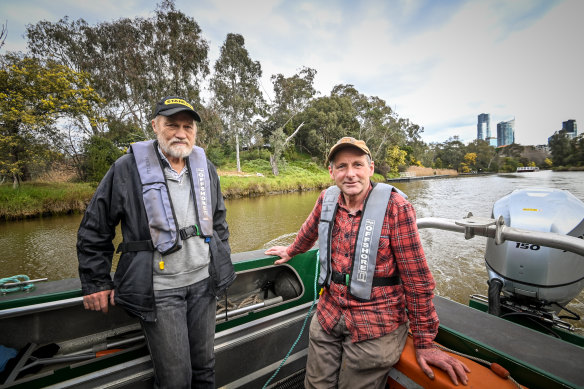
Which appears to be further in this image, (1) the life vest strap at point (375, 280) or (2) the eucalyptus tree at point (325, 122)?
(2) the eucalyptus tree at point (325, 122)

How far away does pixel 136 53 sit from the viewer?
18.2m

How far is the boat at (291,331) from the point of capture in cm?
117

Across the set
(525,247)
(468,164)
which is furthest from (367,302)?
(468,164)

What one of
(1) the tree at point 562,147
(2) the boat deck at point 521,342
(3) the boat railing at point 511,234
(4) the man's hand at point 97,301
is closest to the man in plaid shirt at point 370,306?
(2) the boat deck at point 521,342

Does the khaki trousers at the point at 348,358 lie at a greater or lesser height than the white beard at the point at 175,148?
lesser

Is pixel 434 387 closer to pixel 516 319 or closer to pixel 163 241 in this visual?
pixel 163 241

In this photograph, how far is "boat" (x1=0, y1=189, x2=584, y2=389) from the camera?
1167 mm

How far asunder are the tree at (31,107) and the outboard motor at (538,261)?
17.1 meters

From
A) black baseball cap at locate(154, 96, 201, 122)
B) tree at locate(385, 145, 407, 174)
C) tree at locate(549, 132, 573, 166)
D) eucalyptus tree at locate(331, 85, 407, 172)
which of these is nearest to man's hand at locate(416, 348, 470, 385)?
black baseball cap at locate(154, 96, 201, 122)

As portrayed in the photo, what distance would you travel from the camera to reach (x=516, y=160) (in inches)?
2391

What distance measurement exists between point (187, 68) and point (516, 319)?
22.1 meters

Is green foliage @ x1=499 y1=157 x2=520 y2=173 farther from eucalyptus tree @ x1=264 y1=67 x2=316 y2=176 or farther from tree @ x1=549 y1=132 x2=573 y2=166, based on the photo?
eucalyptus tree @ x1=264 y1=67 x2=316 y2=176

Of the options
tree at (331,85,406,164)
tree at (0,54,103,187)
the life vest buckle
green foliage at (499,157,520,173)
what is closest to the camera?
the life vest buckle

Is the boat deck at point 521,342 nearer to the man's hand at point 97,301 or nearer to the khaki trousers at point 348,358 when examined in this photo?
the khaki trousers at point 348,358
